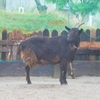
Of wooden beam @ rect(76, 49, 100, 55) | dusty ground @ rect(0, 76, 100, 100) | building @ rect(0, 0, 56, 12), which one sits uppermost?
building @ rect(0, 0, 56, 12)

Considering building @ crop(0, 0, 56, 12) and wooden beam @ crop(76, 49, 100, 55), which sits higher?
building @ crop(0, 0, 56, 12)

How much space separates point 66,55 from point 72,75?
310 centimetres

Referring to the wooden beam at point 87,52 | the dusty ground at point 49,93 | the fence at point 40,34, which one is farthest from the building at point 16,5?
the dusty ground at point 49,93

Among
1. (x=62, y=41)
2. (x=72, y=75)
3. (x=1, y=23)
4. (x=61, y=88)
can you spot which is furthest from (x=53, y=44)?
(x=1, y=23)

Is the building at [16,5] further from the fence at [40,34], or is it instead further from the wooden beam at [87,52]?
the wooden beam at [87,52]

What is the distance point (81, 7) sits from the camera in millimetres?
29062

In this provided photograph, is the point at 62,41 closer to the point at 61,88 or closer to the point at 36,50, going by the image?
the point at 36,50

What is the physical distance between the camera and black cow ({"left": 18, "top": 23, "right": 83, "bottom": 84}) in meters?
14.3

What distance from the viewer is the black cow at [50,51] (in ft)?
46.8

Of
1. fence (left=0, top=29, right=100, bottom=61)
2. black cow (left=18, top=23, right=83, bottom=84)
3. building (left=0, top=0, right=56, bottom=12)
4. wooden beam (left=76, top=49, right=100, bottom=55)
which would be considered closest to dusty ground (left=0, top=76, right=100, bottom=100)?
black cow (left=18, top=23, right=83, bottom=84)

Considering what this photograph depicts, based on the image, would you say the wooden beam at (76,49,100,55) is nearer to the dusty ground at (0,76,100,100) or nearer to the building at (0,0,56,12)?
the dusty ground at (0,76,100,100)

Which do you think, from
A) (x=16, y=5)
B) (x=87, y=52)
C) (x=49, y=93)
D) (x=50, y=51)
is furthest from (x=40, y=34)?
(x=16, y=5)

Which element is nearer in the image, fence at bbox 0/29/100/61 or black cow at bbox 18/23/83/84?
black cow at bbox 18/23/83/84

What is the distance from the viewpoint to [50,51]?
14.4m
